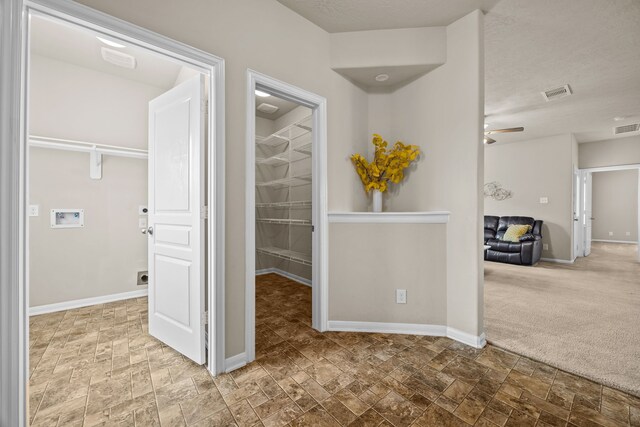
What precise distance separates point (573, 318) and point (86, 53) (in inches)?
229

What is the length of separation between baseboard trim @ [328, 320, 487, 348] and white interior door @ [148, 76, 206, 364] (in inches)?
48.5

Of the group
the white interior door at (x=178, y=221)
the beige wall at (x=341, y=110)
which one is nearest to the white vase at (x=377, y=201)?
the beige wall at (x=341, y=110)

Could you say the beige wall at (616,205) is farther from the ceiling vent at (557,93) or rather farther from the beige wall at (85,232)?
the beige wall at (85,232)

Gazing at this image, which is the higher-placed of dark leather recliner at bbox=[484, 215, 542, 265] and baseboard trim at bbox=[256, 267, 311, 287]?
dark leather recliner at bbox=[484, 215, 542, 265]

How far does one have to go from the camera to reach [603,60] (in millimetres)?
2967

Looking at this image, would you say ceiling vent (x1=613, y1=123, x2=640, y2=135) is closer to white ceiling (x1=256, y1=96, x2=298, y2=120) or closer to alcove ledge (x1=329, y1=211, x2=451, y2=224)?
alcove ledge (x1=329, y1=211, x2=451, y2=224)

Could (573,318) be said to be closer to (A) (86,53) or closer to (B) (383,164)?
(B) (383,164)

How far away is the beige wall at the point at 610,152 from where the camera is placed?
19.2ft

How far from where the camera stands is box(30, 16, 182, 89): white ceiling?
2.52 metres

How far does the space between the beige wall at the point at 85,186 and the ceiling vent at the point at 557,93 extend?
5394 millimetres

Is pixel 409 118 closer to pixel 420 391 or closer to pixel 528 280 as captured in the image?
pixel 420 391

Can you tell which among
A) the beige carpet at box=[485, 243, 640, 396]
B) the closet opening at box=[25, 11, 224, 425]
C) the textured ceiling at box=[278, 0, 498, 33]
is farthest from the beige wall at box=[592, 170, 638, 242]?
the closet opening at box=[25, 11, 224, 425]

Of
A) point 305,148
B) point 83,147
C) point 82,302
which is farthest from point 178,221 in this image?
point 305,148

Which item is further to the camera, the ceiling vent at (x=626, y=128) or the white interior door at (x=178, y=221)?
the ceiling vent at (x=626, y=128)
